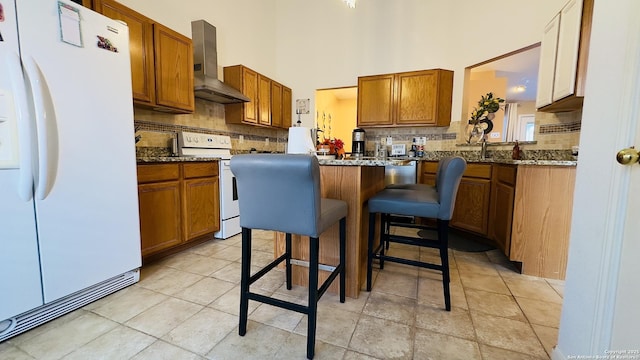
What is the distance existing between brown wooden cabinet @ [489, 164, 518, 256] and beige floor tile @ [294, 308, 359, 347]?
1.60 meters

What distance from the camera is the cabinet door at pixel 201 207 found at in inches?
95.7

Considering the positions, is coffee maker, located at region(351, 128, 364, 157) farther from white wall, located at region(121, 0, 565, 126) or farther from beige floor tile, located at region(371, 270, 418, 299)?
beige floor tile, located at region(371, 270, 418, 299)

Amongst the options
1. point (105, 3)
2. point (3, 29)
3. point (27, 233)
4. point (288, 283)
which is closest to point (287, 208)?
point (288, 283)

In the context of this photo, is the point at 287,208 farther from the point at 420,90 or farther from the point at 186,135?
the point at 420,90

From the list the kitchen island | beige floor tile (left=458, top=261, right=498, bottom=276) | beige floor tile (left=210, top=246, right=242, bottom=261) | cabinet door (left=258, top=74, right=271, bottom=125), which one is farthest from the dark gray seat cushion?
cabinet door (left=258, top=74, right=271, bottom=125)

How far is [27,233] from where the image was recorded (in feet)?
4.25

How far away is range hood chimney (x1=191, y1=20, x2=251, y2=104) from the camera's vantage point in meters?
2.95

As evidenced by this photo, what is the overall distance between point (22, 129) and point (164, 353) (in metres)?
1.29

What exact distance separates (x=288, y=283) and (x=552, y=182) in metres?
2.13

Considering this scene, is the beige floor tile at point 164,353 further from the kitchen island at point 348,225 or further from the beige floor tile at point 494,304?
the beige floor tile at point 494,304

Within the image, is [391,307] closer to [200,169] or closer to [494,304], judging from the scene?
[494,304]

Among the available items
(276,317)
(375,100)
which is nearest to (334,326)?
(276,317)

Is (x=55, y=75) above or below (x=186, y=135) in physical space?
above

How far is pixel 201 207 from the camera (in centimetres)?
258
